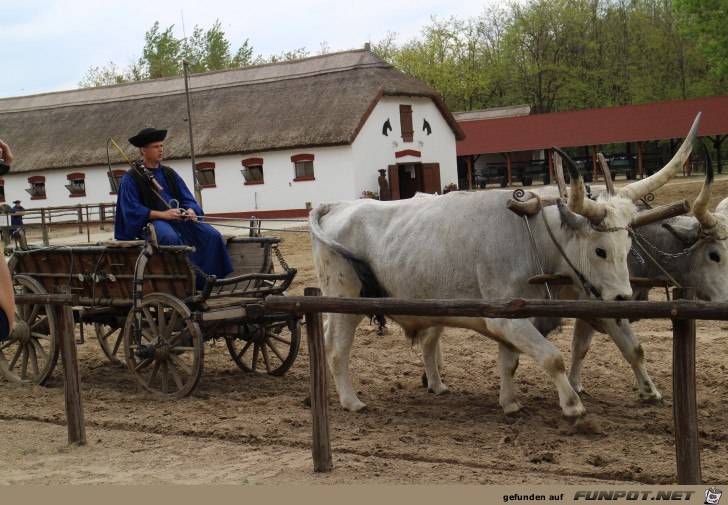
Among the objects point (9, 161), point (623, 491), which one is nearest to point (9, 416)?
point (9, 161)

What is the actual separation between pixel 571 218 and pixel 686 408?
2.20 metres

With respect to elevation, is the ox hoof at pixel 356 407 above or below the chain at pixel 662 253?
below

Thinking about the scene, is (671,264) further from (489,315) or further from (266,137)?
(266,137)

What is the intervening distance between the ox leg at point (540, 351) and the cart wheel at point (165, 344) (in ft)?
8.50

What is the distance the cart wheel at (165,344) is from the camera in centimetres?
763

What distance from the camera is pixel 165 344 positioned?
7789 millimetres

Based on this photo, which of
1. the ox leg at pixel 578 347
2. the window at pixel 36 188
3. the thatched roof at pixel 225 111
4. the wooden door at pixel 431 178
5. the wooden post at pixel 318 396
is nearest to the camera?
the wooden post at pixel 318 396

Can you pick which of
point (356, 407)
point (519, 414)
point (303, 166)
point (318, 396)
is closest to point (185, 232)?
point (356, 407)

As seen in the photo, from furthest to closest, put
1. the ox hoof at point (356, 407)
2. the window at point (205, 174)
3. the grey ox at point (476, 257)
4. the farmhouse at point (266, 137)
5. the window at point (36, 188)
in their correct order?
the window at point (36, 188)
the window at point (205, 174)
the farmhouse at point (266, 137)
the ox hoof at point (356, 407)
the grey ox at point (476, 257)

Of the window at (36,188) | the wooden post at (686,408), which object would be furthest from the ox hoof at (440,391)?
the window at (36,188)

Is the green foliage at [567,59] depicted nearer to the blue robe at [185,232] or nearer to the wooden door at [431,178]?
the wooden door at [431,178]

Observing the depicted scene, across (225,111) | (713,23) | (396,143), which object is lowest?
(396,143)

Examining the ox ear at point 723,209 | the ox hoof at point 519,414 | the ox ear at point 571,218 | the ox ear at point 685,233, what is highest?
the ox ear at point 571,218

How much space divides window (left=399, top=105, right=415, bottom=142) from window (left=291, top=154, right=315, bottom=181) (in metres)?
4.18
